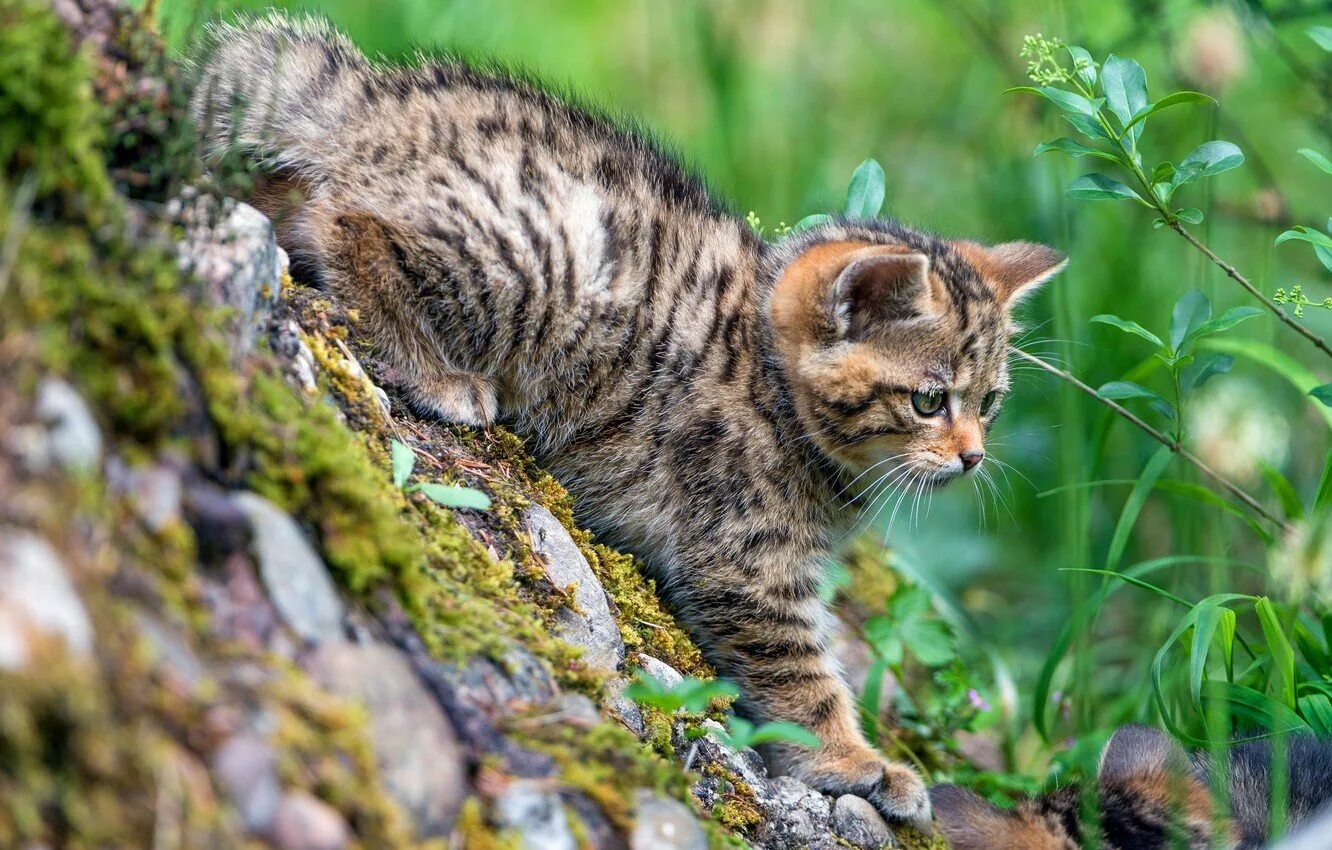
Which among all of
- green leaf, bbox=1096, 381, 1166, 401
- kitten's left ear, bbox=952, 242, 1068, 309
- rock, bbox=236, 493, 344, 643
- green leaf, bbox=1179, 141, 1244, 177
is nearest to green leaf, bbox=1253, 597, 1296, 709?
green leaf, bbox=1096, 381, 1166, 401

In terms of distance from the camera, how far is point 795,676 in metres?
3.36

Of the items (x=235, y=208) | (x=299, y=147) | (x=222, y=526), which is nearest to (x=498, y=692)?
(x=222, y=526)

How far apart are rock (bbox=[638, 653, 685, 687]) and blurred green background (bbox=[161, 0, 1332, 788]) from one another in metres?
1.18

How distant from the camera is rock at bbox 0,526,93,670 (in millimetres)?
1323

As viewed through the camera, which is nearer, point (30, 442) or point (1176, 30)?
point (30, 442)

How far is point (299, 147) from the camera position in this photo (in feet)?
10.3

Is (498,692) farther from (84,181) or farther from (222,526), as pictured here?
(84,181)

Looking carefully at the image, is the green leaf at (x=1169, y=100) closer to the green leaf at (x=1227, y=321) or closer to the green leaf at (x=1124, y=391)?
the green leaf at (x=1227, y=321)

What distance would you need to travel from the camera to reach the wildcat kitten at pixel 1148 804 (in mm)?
2666

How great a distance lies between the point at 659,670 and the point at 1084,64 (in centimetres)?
179

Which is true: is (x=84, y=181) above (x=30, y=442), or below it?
above

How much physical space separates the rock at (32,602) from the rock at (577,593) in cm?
135

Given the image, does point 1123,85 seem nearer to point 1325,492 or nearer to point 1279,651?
point 1325,492

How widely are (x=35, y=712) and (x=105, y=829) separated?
155 mm
